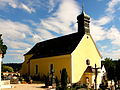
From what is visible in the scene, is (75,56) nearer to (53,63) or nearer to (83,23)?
(53,63)

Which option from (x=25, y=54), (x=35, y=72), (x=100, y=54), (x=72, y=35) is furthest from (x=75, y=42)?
(x=25, y=54)

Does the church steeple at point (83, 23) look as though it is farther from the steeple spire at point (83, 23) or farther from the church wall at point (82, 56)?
the church wall at point (82, 56)

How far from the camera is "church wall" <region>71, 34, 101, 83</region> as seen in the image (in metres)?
30.7

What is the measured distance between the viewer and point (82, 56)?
1262 inches

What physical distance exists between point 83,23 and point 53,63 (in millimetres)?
8912

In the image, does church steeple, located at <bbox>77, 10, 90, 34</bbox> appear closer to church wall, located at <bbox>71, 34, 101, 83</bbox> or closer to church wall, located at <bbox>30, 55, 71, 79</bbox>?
church wall, located at <bbox>71, 34, 101, 83</bbox>

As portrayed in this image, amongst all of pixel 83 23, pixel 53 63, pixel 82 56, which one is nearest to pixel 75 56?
pixel 82 56

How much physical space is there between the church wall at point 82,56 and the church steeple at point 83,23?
100 centimetres

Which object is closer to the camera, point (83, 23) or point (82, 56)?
point (82, 56)

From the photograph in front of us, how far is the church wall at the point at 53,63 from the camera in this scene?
3097cm

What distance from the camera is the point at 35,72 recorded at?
39.2 meters

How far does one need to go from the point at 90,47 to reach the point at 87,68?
A: 3950mm

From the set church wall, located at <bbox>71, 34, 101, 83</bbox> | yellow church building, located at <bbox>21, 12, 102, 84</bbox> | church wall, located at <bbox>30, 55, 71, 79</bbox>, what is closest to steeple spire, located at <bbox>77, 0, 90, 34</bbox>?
yellow church building, located at <bbox>21, 12, 102, 84</bbox>

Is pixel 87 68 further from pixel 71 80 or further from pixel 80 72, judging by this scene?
pixel 71 80
